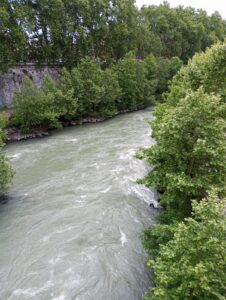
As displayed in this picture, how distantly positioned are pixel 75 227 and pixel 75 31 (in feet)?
136

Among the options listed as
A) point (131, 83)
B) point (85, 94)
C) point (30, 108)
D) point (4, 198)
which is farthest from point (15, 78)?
point (4, 198)

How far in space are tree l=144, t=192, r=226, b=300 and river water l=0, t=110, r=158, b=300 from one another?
3.77m

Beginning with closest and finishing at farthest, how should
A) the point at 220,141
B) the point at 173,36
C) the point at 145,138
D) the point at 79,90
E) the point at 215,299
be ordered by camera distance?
the point at 215,299, the point at 220,141, the point at 145,138, the point at 79,90, the point at 173,36

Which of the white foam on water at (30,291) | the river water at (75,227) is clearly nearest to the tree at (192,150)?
the river water at (75,227)

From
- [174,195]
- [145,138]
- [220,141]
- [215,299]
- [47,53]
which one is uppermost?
[47,53]

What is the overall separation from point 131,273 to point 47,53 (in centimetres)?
4178

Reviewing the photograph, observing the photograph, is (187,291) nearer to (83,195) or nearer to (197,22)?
(83,195)

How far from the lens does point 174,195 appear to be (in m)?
10.9

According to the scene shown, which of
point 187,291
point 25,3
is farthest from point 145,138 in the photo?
point 25,3

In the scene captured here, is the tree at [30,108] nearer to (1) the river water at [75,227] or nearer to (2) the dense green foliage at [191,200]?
(1) the river water at [75,227]

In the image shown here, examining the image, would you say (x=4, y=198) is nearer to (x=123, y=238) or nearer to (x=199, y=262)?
(x=123, y=238)

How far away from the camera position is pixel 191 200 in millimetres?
8633

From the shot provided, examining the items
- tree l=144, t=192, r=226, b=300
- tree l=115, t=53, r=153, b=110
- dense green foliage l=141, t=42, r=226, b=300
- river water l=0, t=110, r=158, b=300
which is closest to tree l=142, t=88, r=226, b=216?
dense green foliage l=141, t=42, r=226, b=300

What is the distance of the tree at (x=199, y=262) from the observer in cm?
709
